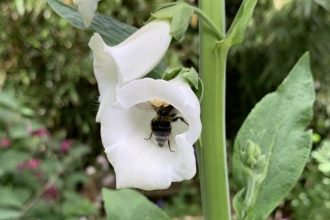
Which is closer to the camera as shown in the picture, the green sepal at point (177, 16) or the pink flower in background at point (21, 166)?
the green sepal at point (177, 16)

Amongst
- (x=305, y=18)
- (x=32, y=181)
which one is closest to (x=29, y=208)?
(x=32, y=181)

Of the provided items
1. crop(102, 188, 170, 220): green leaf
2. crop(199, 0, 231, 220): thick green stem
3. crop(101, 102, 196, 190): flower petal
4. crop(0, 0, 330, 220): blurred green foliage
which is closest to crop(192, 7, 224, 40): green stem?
crop(199, 0, 231, 220): thick green stem

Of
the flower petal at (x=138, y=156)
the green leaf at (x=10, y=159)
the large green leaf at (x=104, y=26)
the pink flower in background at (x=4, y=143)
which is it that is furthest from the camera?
the pink flower in background at (x=4, y=143)

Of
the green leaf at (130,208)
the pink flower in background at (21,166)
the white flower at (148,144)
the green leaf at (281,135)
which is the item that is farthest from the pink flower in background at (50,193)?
the white flower at (148,144)

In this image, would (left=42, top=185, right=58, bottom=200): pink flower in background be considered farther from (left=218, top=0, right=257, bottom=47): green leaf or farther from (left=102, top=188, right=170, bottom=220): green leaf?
(left=218, top=0, right=257, bottom=47): green leaf

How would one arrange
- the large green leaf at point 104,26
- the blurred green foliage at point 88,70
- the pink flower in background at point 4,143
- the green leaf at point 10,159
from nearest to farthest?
1. the large green leaf at point 104,26
2. the green leaf at point 10,159
3. the pink flower in background at point 4,143
4. the blurred green foliage at point 88,70

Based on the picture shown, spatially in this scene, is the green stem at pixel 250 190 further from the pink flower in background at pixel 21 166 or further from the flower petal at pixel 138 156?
the pink flower in background at pixel 21 166

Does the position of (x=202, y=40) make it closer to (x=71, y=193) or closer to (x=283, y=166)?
(x=283, y=166)
